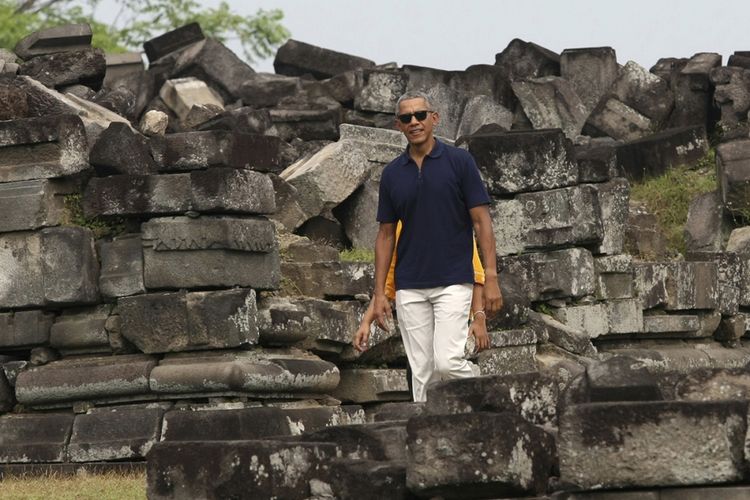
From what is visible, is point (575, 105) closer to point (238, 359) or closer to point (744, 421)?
point (238, 359)

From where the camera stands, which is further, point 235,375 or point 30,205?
point 30,205

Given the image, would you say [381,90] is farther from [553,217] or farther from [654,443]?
[654,443]

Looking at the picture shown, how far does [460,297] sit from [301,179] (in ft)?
20.5

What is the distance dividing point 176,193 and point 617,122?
928cm

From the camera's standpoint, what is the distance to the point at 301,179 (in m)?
15.1

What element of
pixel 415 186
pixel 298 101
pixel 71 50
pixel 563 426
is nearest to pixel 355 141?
pixel 298 101

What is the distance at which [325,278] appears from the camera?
43.6ft

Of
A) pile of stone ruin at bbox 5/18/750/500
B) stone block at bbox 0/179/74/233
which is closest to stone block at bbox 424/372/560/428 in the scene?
pile of stone ruin at bbox 5/18/750/500

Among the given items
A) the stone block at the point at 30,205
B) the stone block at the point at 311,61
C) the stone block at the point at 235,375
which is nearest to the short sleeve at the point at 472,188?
the stone block at the point at 235,375

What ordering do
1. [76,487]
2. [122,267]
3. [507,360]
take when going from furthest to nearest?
[507,360]
[122,267]
[76,487]

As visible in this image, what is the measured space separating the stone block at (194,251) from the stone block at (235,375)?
51 centimetres

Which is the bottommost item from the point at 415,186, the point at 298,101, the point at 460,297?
the point at 460,297

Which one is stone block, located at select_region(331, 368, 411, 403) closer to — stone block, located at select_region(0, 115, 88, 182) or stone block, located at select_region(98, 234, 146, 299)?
stone block, located at select_region(98, 234, 146, 299)

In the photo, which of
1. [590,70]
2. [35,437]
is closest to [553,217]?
[35,437]
